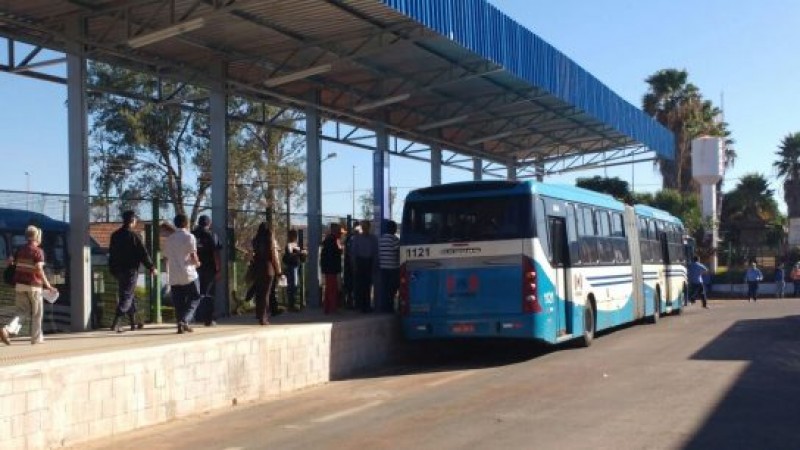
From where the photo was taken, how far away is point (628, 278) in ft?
68.9

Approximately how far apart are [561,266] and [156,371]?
813 centimetres

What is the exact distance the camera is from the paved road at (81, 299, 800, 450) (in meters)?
8.75

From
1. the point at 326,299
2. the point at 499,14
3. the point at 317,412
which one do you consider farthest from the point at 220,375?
the point at 499,14

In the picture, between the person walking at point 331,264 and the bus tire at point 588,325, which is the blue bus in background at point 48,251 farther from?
the bus tire at point 588,325

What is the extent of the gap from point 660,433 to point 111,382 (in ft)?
18.6

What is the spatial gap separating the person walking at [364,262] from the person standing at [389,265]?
A: 239 millimetres

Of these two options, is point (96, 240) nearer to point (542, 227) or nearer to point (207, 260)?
point (207, 260)

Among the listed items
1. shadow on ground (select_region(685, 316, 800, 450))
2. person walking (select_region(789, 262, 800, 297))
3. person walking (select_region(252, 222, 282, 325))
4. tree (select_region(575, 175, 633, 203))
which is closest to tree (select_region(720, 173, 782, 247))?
person walking (select_region(789, 262, 800, 297))

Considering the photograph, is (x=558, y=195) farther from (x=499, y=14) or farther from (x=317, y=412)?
(x=317, y=412)

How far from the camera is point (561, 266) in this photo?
15992 millimetres

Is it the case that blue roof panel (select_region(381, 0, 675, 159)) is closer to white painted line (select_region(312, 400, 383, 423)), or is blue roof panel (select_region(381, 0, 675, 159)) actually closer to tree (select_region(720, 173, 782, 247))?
white painted line (select_region(312, 400, 383, 423))

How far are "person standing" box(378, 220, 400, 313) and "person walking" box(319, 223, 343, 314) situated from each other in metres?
0.82

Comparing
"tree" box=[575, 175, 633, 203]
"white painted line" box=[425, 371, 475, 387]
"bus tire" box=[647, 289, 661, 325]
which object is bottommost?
"white painted line" box=[425, 371, 475, 387]

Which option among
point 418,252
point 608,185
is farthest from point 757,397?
point 608,185
